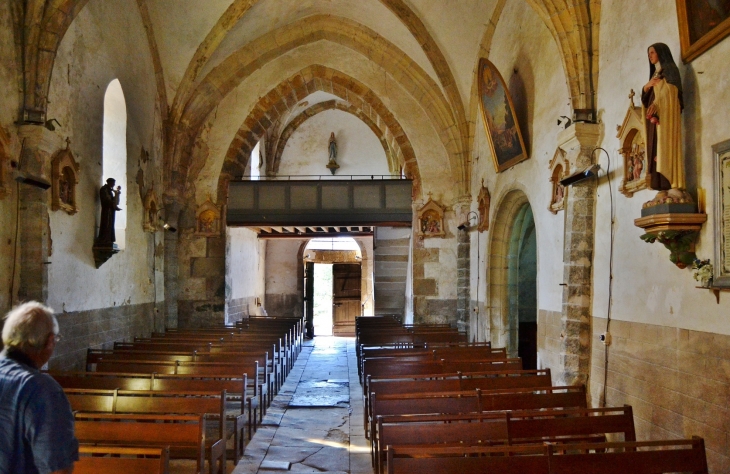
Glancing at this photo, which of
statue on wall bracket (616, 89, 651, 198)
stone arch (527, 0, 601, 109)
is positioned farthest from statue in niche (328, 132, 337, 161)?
statue on wall bracket (616, 89, 651, 198)

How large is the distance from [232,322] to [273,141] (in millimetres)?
8369

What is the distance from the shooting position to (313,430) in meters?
7.65

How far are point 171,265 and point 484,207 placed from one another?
7389 mm

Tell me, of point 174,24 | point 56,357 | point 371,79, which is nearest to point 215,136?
point 174,24

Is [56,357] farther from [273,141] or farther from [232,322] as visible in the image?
[273,141]

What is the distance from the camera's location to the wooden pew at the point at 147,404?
523cm

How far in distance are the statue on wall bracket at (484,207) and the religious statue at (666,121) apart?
672 centimetres

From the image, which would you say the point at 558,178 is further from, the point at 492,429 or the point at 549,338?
the point at 492,429

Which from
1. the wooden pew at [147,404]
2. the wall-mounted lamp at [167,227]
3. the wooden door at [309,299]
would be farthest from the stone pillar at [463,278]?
the wooden pew at [147,404]

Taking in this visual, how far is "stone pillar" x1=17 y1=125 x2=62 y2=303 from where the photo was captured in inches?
294

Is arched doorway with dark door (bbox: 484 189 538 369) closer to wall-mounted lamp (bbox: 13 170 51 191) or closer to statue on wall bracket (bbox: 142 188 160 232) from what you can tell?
statue on wall bracket (bbox: 142 188 160 232)

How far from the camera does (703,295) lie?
184 inches

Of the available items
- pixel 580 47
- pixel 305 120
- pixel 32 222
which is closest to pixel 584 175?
pixel 580 47

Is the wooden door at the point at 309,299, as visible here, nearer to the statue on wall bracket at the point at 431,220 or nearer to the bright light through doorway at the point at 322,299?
the bright light through doorway at the point at 322,299
